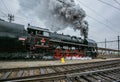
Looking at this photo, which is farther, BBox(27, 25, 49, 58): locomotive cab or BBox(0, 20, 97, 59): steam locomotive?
BBox(27, 25, 49, 58): locomotive cab

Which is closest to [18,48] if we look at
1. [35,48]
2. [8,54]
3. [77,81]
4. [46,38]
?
[8,54]

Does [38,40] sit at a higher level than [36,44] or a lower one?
higher

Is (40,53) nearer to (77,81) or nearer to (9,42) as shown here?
(9,42)

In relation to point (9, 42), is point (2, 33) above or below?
above

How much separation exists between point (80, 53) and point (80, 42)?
1.64 meters

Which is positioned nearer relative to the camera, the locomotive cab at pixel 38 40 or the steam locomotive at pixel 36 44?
the steam locomotive at pixel 36 44

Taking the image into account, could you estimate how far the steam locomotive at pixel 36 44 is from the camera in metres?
12.0

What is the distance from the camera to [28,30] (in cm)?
1445

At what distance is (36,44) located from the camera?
14242 mm

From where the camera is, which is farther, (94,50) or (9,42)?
(94,50)

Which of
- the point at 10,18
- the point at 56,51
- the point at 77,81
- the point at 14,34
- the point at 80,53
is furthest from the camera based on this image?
the point at 10,18

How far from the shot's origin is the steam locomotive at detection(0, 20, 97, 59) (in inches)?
472

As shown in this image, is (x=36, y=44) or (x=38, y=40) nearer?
(x=36, y=44)

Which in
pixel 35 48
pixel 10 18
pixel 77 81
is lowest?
pixel 77 81
